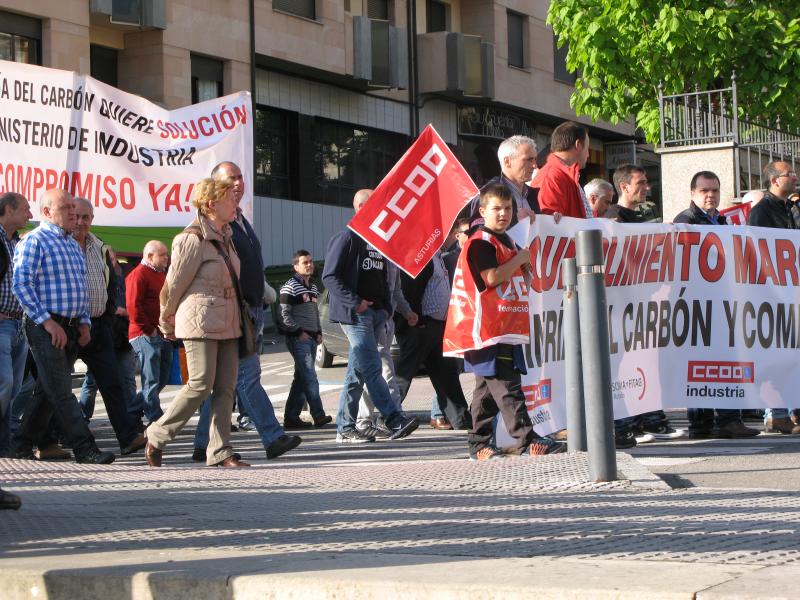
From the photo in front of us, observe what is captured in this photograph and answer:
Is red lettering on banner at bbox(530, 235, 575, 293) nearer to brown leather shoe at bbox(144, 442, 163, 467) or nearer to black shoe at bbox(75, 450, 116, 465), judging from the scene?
brown leather shoe at bbox(144, 442, 163, 467)

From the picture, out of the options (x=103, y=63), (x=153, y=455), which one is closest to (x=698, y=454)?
(x=153, y=455)

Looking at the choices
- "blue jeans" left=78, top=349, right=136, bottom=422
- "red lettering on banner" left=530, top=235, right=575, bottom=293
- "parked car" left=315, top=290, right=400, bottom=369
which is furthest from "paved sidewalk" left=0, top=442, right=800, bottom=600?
"parked car" left=315, top=290, right=400, bottom=369

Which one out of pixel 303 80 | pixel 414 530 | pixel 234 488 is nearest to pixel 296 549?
pixel 414 530

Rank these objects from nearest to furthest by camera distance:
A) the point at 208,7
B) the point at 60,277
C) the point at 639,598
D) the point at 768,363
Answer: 1. the point at 639,598
2. the point at 60,277
3. the point at 768,363
4. the point at 208,7

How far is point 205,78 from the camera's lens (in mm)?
33438

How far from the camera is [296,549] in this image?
524 centimetres

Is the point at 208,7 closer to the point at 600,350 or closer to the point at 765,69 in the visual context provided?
the point at 765,69

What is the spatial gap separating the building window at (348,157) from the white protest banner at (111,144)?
927 inches

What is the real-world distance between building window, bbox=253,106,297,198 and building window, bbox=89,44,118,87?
3.82 m

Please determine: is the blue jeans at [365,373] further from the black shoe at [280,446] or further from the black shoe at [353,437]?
the black shoe at [280,446]

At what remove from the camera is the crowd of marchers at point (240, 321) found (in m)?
9.02

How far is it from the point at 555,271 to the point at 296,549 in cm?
472

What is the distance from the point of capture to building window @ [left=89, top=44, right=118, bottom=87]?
31672 millimetres

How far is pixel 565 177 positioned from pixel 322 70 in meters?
26.3
